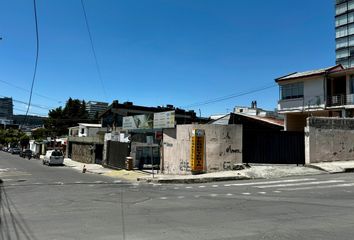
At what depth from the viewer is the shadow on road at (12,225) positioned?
8430 mm

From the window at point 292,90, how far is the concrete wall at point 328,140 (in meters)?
12.0

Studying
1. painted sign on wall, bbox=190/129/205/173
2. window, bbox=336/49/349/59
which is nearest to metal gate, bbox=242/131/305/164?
painted sign on wall, bbox=190/129/205/173

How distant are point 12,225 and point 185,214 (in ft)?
14.5

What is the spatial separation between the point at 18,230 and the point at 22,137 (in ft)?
355

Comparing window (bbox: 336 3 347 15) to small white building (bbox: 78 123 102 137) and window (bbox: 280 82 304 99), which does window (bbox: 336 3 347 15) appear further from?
window (bbox: 280 82 304 99)

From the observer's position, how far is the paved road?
28.3 ft

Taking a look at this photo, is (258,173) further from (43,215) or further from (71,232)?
(71,232)

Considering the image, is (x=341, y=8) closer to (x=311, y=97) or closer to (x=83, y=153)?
(x=311, y=97)

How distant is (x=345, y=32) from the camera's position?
3895 inches

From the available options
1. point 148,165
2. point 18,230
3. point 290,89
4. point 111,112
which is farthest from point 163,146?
point 111,112

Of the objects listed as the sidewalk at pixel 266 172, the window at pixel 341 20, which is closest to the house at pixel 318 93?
the sidewalk at pixel 266 172

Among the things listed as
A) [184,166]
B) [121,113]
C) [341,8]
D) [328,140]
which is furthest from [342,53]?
[184,166]

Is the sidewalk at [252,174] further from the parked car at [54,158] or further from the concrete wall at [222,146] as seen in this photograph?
the parked car at [54,158]

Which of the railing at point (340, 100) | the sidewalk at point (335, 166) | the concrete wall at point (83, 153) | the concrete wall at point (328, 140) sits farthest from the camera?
the concrete wall at point (83, 153)
